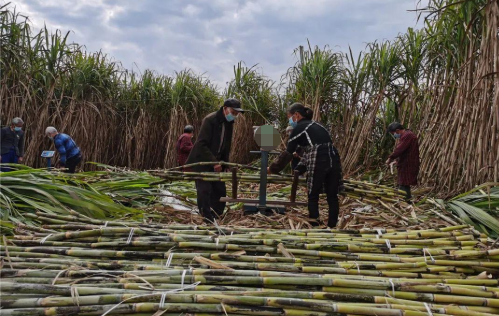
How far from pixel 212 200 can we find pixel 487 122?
2.88m

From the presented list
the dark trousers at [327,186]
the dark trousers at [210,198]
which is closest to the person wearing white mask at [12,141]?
the dark trousers at [210,198]

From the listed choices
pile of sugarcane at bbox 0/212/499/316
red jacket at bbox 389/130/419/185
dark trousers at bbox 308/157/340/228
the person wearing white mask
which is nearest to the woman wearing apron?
dark trousers at bbox 308/157/340/228

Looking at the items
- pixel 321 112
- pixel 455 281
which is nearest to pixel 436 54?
pixel 321 112

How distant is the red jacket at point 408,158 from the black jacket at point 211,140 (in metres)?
2.31

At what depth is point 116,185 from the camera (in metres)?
4.33

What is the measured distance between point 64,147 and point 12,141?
72cm

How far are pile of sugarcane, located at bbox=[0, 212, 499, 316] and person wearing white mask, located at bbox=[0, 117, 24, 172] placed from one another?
14.2 ft

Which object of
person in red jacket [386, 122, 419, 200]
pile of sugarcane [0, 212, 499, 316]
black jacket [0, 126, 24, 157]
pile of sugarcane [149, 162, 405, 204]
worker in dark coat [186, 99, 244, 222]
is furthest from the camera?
black jacket [0, 126, 24, 157]

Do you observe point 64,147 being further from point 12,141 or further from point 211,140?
point 211,140

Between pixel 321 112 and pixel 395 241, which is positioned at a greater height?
pixel 321 112

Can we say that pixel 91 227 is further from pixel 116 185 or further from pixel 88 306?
pixel 116 185

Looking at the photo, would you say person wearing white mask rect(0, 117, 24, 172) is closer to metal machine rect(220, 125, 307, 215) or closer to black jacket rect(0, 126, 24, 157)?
black jacket rect(0, 126, 24, 157)

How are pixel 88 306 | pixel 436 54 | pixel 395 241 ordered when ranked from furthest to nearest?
1. pixel 436 54
2. pixel 395 241
3. pixel 88 306

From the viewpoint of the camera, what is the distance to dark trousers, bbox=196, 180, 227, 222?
150 inches
